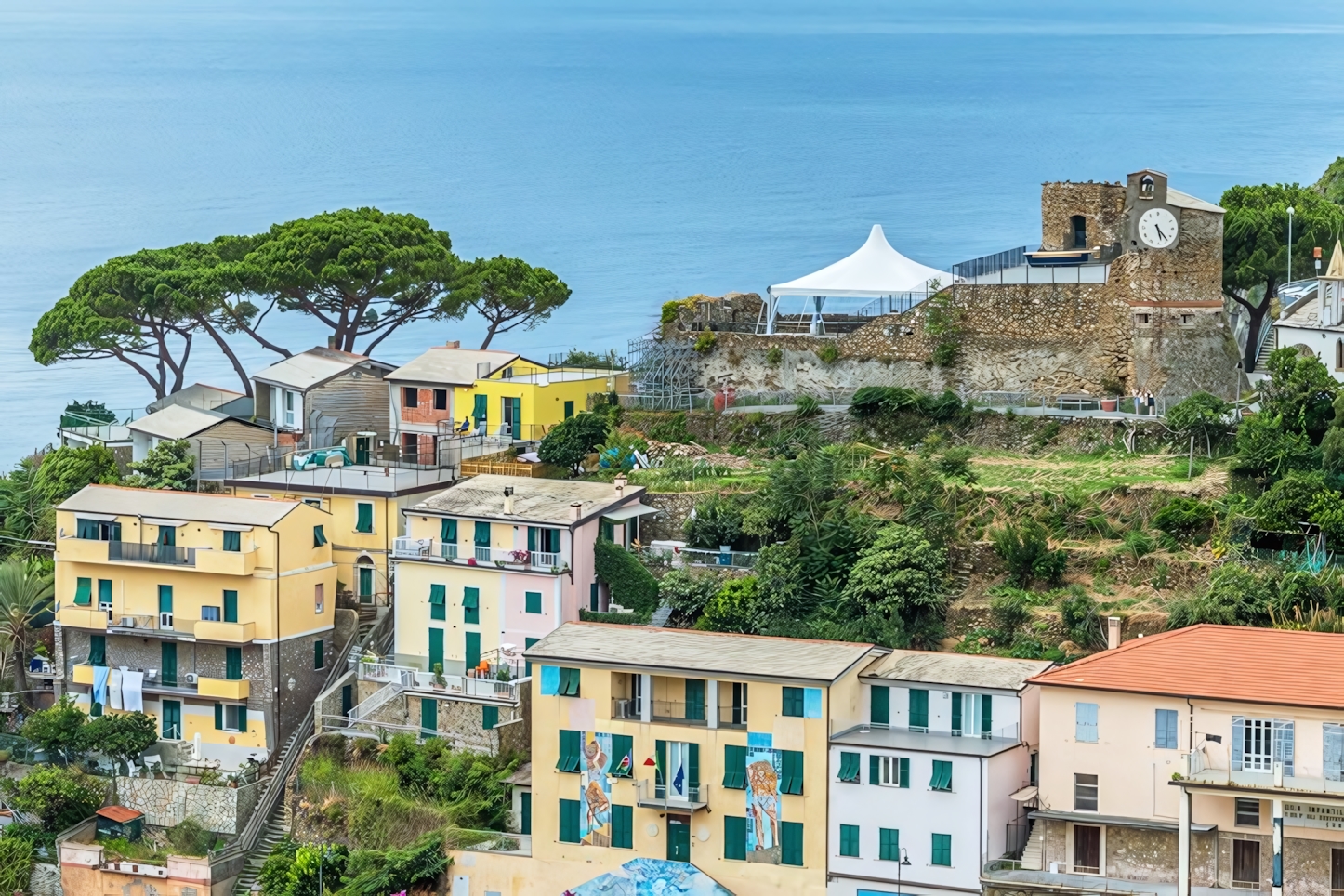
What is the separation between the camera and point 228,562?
58.7 meters

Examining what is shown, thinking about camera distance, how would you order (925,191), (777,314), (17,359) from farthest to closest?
(925,191)
(17,359)
(777,314)

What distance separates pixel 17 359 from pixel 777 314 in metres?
71.6

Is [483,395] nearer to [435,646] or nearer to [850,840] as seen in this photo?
[435,646]

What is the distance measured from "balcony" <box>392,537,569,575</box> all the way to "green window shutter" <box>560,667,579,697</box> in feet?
19.4

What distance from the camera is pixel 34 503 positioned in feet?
225

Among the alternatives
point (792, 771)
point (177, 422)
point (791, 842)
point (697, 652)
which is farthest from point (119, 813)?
point (792, 771)

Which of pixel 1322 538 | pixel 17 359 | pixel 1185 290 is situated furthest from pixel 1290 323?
pixel 17 359

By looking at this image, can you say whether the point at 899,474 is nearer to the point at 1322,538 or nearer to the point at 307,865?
the point at 1322,538

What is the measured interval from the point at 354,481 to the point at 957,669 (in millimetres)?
18328

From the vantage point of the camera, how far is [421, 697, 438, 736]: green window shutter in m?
56.3

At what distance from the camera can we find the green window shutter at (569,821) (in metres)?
51.2

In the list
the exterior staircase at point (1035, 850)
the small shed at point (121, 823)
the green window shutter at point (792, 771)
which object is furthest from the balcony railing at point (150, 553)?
the exterior staircase at point (1035, 850)

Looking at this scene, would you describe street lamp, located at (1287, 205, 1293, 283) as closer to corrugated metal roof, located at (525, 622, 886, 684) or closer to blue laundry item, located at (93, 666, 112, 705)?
corrugated metal roof, located at (525, 622, 886, 684)

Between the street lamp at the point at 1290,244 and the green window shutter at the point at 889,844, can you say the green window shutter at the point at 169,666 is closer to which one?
the green window shutter at the point at 889,844
